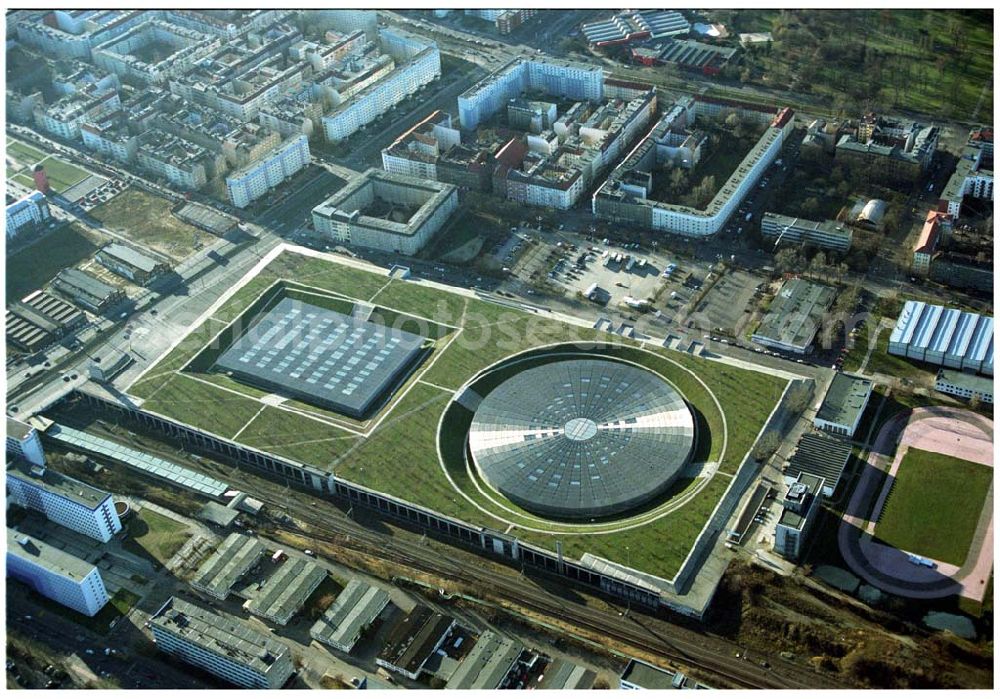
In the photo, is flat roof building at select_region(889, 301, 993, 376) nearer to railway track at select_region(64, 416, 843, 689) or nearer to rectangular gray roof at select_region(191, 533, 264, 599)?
railway track at select_region(64, 416, 843, 689)

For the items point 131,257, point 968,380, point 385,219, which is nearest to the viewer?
point 968,380

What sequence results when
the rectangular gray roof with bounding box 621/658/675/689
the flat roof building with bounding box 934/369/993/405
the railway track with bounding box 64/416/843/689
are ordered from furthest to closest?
1. the flat roof building with bounding box 934/369/993/405
2. the railway track with bounding box 64/416/843/689
3. the rectangular gray roof with bounding box 621/658/675/689

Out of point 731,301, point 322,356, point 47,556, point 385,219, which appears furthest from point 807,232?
point 47,556

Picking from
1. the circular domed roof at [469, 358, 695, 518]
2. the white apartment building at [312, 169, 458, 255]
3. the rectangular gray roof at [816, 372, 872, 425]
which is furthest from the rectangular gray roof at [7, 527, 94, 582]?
the rectangular gray roof at [816, 372, 872, 425]

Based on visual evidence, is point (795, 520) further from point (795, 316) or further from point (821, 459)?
point (795, 316)

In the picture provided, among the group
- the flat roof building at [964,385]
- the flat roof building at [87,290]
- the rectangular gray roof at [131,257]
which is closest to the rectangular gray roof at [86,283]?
the flat roof building at [87,290]

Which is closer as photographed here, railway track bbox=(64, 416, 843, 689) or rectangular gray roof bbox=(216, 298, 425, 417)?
railway track bbox=(64, 416, 843, 689)

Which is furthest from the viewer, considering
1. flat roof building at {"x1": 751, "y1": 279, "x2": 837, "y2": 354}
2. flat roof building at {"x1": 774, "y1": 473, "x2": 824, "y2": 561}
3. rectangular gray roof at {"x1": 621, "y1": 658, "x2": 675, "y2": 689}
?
flat roof building at {"x1": 751, "y1": 279, "x2": 837, "y2": 354}
